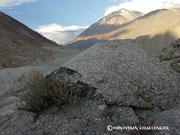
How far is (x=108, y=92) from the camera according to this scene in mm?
3102

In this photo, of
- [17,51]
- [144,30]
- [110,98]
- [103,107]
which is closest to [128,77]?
[110,98]

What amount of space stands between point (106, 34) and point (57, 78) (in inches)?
5960

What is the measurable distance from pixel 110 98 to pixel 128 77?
0.57 m

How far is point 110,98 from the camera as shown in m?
3.04

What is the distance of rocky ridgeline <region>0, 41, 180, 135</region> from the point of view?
99.3 inches

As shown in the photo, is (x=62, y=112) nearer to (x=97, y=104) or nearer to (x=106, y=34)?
(x=97, y=104)

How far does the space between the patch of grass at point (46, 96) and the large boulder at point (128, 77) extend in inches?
17.4

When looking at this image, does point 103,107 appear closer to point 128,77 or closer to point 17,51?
point 128,77

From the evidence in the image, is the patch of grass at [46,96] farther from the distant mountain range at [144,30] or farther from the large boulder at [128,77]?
the distant mountain range at [144,30]

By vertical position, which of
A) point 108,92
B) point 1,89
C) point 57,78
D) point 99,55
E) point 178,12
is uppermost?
point 178,12

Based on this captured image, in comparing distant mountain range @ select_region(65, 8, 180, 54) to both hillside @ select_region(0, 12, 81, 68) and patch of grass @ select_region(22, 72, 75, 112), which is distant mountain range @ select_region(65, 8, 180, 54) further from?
patch of grass @ select_region(22, 72, 75, 112)

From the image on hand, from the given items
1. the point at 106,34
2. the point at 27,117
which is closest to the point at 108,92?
the point at 27,117


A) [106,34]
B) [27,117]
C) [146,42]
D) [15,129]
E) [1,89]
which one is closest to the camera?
[15,129]

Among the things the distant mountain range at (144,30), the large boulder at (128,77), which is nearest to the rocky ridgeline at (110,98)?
the large boulder at (128,77)
